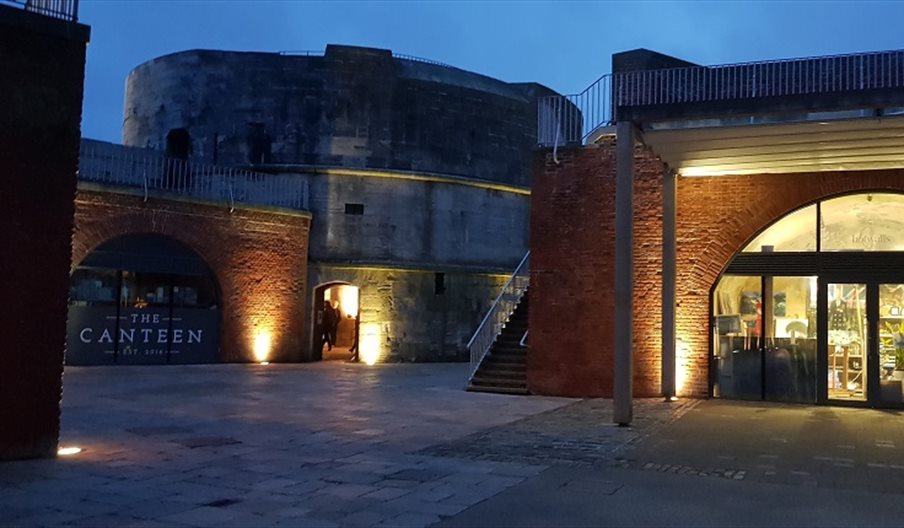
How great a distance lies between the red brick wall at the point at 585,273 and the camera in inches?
574

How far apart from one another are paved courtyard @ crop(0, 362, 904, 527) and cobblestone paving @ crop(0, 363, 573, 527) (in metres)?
0.03

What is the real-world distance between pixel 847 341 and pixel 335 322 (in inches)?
655

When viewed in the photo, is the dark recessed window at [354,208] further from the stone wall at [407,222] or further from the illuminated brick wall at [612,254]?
the illuminated brick wall at [612,254]

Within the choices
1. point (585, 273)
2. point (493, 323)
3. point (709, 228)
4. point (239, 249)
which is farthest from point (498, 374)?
point (239, 249)

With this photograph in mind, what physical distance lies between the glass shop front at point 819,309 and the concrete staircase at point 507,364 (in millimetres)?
3712

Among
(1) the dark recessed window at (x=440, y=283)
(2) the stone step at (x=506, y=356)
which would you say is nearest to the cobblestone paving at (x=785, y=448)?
(2) the stone step at (x=506, y=356)

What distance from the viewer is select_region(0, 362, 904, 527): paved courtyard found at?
623 centimetres

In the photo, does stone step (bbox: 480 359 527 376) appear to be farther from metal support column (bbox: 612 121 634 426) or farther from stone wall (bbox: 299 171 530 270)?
stone wall (bbox: 299 171 530 270)

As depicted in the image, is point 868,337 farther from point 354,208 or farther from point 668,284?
point 354,208

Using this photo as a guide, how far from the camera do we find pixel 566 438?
10.0 meters

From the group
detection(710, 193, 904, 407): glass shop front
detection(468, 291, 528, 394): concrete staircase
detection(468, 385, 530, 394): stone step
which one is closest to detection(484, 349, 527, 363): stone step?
detection(468, 291, 528, 394): concrete staircase

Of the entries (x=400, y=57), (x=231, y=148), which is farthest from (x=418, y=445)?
(x=400, y=57)

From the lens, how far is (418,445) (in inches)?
372

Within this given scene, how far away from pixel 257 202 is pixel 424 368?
6.80m
